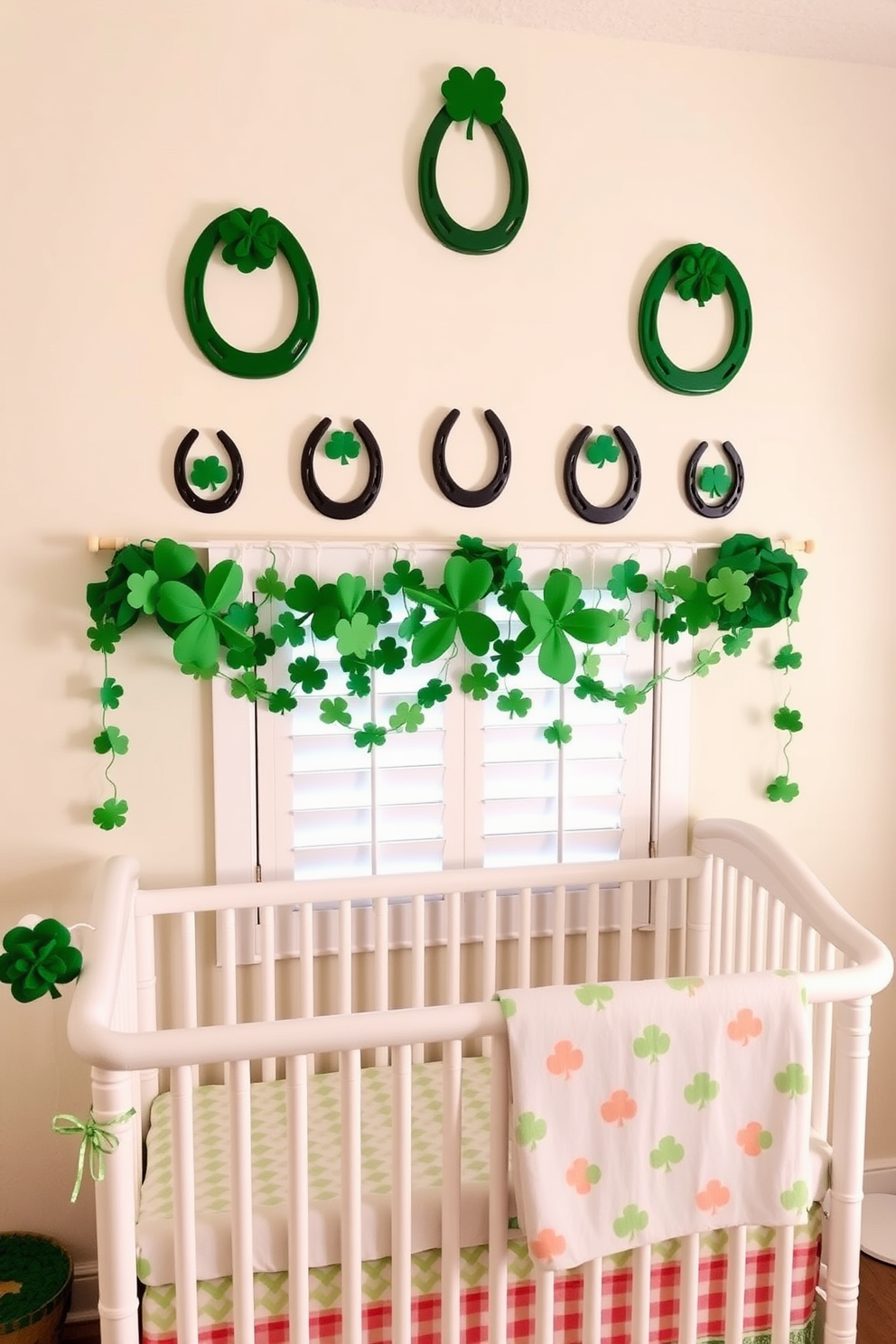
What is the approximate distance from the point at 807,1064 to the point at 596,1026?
32 cm

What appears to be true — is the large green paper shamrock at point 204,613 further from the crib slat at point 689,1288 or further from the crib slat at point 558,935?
the crib slat at point 689,1288

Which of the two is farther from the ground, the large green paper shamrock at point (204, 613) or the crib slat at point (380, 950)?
the large green paper shamrock at point (204, 613)

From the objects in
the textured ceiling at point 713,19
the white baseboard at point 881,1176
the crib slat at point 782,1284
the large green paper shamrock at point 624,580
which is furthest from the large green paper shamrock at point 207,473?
the white baseboard at point 881,1176

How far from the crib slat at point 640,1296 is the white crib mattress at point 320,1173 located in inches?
7.3

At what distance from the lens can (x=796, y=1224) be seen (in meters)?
1.63

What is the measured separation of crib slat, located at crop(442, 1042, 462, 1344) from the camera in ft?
4.81

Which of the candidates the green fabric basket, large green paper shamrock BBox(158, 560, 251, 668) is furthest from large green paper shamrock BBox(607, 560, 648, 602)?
the green fabric basket

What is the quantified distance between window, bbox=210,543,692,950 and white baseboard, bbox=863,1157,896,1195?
895mm

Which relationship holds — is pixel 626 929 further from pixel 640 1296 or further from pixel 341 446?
pixel 341 446

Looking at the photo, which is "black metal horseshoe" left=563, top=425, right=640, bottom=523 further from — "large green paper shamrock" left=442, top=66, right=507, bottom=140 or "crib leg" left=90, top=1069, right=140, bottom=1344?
"crib leg" left=90, top=1069, right=140, bottom=1344

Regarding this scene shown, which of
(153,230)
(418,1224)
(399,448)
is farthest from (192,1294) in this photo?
(153,230)

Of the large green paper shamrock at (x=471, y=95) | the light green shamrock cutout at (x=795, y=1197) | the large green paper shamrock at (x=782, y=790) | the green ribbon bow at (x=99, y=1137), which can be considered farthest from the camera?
the large green paper shamrock at (x=782, y=790)

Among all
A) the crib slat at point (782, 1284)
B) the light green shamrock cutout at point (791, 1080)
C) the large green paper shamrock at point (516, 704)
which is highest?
the large green paper shamrock at point (516, 704)

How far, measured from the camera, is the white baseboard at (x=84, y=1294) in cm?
206
